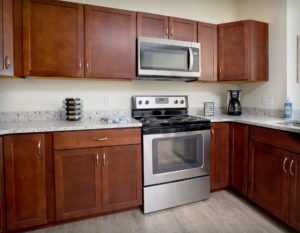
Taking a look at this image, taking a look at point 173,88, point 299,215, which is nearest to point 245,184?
point 299,215

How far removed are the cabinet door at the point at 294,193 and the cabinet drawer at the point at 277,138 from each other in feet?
0.26

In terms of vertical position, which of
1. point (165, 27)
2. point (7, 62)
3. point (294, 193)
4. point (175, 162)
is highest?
point (165, 27)

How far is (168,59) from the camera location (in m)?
2.02

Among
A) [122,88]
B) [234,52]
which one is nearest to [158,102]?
[122,88]

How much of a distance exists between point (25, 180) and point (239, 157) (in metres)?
2.08

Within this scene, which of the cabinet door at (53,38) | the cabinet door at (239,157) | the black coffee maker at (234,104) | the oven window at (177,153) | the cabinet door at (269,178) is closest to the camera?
the cabinet door at (269,178)

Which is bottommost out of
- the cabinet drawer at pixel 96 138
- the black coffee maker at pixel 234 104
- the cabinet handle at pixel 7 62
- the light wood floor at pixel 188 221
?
the light wood floor at pixel 188 221

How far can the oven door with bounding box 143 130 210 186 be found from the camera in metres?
1.77

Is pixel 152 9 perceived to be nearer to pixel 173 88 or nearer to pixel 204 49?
pixel 204 49

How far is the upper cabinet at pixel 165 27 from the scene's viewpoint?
1.98m

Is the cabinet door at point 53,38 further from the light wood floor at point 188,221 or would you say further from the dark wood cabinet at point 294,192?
the dark wood cabinet at point 294,192

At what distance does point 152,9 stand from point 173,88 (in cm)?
106

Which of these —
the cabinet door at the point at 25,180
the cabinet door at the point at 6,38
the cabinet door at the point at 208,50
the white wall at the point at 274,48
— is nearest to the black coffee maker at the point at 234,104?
the white wall at the point at 274,48

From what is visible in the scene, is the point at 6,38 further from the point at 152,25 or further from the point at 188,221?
the point at 188,221
